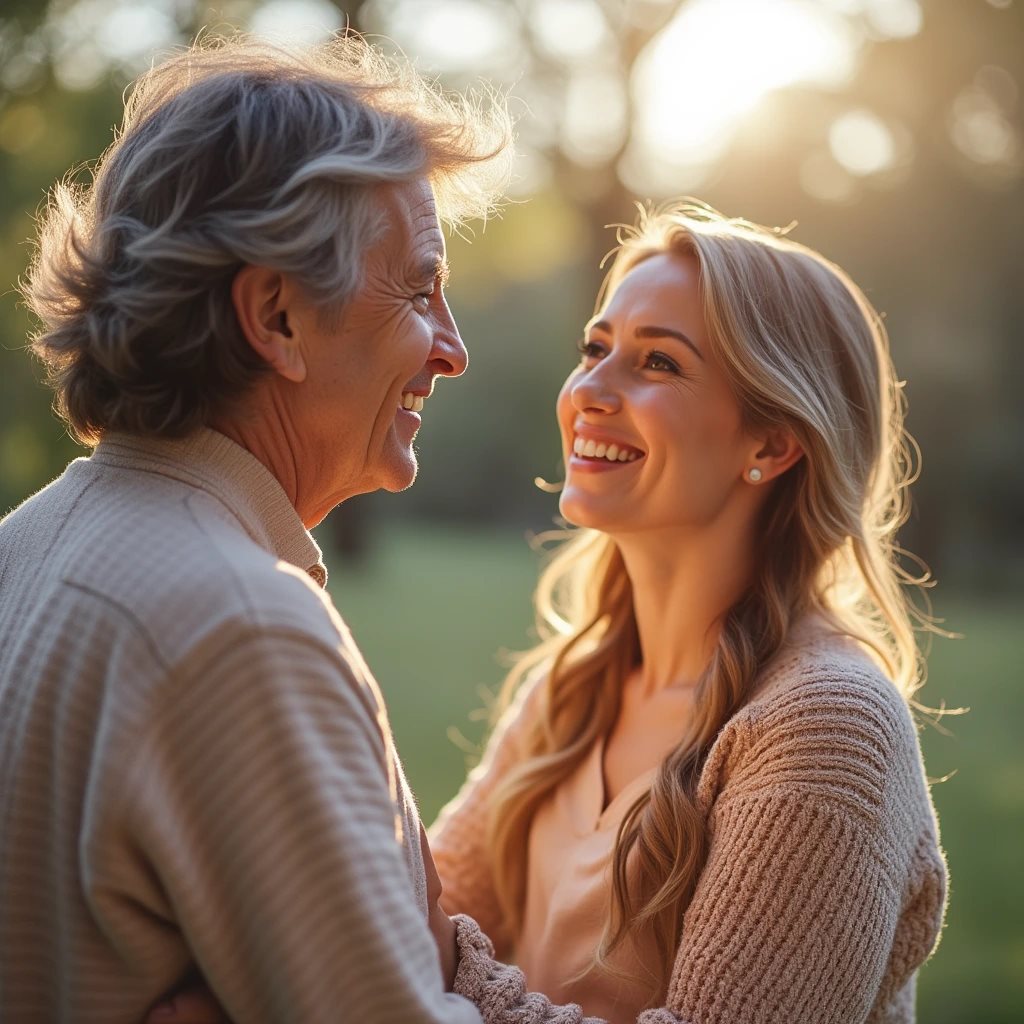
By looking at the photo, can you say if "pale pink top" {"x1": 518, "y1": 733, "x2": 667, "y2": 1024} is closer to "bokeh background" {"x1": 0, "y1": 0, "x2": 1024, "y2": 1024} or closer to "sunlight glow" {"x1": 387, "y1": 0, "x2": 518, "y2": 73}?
"bokeh background" {"x1": 0, "y1": 0, "x2": 1024, "y2": 1024}

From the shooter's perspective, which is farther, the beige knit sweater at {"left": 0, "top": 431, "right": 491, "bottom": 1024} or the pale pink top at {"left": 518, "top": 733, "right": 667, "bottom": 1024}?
the pale pink top at {"left": 518, "top": 733, "right": 667, "bottom": 1024}

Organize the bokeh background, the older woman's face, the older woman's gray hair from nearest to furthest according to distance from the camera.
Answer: the older woman's gray hair
the older woman's face
the bokeh background

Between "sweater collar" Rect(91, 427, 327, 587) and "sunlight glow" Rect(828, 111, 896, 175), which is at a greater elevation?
"sunlight glow" Rect(828, 111, 896, 175)

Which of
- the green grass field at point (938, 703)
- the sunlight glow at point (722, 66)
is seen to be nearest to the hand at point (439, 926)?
the green grass field at point (938, 703)

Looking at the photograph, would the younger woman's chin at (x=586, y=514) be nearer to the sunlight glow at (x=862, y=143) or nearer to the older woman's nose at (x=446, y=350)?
the older woman's nose at (x=446, y=350)

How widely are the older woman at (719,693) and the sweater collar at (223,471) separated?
0.87 meters

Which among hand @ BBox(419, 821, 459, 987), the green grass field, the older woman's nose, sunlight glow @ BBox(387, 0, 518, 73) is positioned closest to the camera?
hand @ BBox(419, 821, 459, 987)

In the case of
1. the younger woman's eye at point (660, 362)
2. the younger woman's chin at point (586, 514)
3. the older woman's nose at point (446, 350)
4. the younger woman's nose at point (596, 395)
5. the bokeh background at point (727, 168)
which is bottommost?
the younger woman's chin at point (586, 514)

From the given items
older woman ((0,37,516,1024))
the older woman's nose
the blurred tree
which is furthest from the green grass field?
the blurred tree

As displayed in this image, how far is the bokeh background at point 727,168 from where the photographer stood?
10.2 metres

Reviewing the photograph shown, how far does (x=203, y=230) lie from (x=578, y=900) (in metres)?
1.41

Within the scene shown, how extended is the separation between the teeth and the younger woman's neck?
17cm

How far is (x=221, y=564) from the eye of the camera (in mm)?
1392

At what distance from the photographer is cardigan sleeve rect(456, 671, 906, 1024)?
185 centimetres
